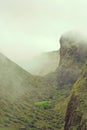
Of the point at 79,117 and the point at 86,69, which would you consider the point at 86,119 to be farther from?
the point at 86,69

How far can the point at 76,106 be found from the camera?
154 meters

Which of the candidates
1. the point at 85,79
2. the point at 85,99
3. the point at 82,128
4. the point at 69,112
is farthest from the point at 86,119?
the point at 85,79

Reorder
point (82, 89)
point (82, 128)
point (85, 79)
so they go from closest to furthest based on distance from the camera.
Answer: point (82, 128)
point (82, 89)
point (85, 79)

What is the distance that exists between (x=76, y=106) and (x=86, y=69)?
33.6 meters

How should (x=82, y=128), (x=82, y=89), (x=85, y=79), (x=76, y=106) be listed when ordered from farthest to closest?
(x=85, y=79), (x=82, y=89), (x=76, y=106), (x=82, y=128)

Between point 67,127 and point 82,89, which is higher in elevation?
point 82,89

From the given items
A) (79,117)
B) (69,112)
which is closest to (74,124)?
(79,117)

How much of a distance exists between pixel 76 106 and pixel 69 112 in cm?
860

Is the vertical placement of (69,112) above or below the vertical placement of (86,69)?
below

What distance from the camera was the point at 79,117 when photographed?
14062 centimetres

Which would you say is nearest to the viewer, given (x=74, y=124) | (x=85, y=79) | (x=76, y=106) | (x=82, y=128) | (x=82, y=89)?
(x=82, y=128)

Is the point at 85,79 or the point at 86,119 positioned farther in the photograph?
the point at 85,79

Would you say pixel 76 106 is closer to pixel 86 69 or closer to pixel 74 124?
pixel 74 124

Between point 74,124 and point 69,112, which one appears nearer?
point 74,124
